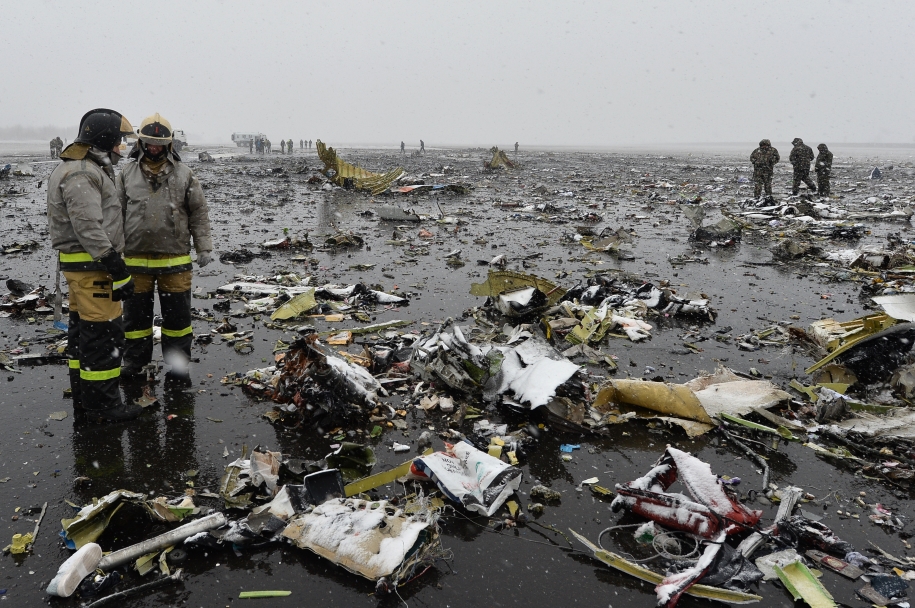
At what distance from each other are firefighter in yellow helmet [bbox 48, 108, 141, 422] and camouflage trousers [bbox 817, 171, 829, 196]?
1977 centimetres

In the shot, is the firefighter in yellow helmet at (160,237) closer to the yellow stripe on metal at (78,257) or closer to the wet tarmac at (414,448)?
the wet tarmac at (414,448)

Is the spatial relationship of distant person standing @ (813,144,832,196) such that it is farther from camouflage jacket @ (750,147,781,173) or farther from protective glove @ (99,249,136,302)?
protective glove @ (99,249,136,302)

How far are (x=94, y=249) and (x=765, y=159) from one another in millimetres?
16621

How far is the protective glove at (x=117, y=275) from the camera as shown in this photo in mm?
3422

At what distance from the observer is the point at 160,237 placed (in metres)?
4.09

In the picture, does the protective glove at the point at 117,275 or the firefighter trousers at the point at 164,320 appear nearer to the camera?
the protective glove at the point at 117,275

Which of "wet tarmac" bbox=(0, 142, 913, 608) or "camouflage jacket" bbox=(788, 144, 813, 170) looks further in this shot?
"camouflage jacket" bbox=(788, 144, 813, 170)

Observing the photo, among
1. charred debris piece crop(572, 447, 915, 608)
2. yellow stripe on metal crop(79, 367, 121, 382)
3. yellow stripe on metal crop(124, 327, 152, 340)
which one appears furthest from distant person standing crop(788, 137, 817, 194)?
yellow stripe on metal crop(79, 367, 121, 382)

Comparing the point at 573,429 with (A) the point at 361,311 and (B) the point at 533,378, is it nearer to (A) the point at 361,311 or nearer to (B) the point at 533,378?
(B) the point at 533,378

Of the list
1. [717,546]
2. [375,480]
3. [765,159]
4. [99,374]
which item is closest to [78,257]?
[99,374]

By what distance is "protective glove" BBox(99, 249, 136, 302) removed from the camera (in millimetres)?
3422

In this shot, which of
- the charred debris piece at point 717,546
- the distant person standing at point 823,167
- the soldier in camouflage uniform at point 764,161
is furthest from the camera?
the distant person standing at point 823,167

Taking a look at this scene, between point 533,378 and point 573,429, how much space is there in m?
0.48

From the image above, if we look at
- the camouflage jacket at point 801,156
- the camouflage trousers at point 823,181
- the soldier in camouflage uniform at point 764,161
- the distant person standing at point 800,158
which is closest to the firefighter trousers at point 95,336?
the soldier in camouflage uniform at point 764,161
